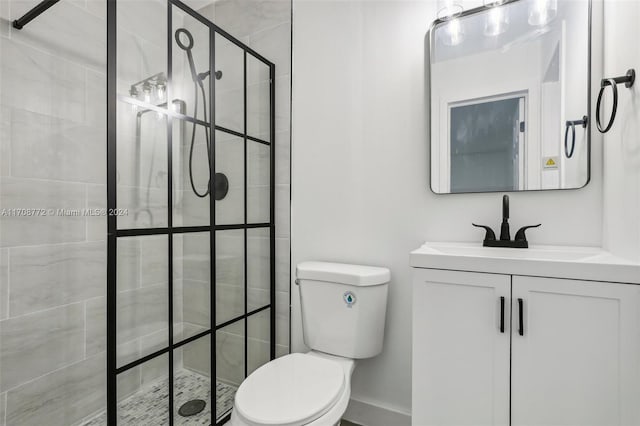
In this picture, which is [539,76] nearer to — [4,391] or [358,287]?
[358,287]

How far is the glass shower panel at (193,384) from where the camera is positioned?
1.34 meters

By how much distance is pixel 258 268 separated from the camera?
5.74 feet

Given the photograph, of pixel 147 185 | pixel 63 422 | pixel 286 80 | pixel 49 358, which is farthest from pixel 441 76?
pixel 63 422

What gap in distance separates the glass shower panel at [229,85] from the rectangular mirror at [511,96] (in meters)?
0.90

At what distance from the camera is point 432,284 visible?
112cm

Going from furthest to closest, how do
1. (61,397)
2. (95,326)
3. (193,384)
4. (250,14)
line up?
1. (250,14)
2. (95,326)
3. (61,397)
4. (193,384)

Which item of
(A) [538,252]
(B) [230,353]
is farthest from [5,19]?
(A) [538,252]

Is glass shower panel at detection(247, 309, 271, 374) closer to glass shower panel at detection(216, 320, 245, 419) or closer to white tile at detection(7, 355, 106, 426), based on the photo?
glass shower panel at detection(216, 320, 245, 419)

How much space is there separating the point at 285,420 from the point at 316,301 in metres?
0.56

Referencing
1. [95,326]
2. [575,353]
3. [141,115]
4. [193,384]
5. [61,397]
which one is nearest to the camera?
[575,353]

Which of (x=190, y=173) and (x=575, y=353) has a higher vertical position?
(x=190, y=173)

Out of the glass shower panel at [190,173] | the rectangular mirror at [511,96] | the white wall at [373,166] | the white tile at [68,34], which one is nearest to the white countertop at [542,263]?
the white wall at [373,166]

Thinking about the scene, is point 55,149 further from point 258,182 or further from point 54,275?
point 258,182

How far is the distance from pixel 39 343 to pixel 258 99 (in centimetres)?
151
